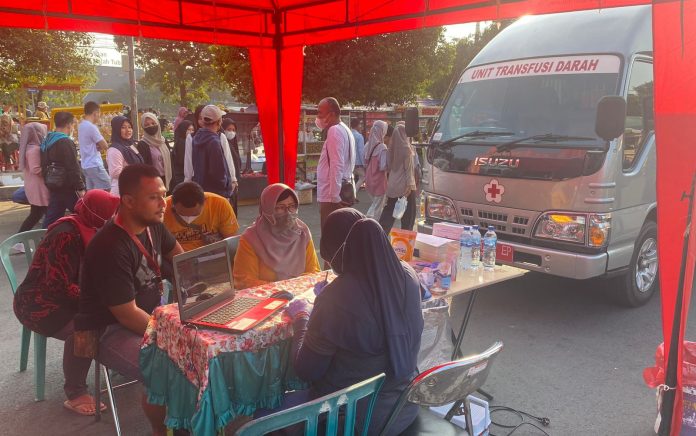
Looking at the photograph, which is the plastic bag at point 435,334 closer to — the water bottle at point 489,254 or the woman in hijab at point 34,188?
the water bottle at point 489,254

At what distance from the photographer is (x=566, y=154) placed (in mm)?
4488

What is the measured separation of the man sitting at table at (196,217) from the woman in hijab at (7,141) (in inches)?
546

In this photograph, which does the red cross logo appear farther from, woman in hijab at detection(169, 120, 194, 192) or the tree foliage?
the tree foliage

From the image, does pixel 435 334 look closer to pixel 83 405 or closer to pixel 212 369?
pixel 212 369

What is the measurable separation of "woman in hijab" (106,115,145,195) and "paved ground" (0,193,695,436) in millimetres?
1696

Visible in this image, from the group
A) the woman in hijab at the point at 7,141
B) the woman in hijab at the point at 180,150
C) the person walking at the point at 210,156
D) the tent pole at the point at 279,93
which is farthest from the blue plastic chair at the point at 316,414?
the woman in hijab at the point at 7,141

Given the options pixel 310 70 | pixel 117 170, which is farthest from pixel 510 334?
pixel 310 70

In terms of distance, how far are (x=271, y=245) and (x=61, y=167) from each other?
4379mm

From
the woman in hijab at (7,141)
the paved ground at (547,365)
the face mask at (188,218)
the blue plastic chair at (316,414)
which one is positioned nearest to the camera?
the blue plastic chair at (316,414)

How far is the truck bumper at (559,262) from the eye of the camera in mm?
4434

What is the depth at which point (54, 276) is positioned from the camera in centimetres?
315

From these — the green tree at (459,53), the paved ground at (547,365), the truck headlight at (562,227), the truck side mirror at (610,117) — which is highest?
the green tree at (459,53)

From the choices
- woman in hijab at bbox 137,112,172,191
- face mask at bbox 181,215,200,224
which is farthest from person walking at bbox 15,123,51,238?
face mask at bbox 181,215,200,224

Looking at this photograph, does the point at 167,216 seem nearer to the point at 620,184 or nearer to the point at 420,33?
the point at 620,184
